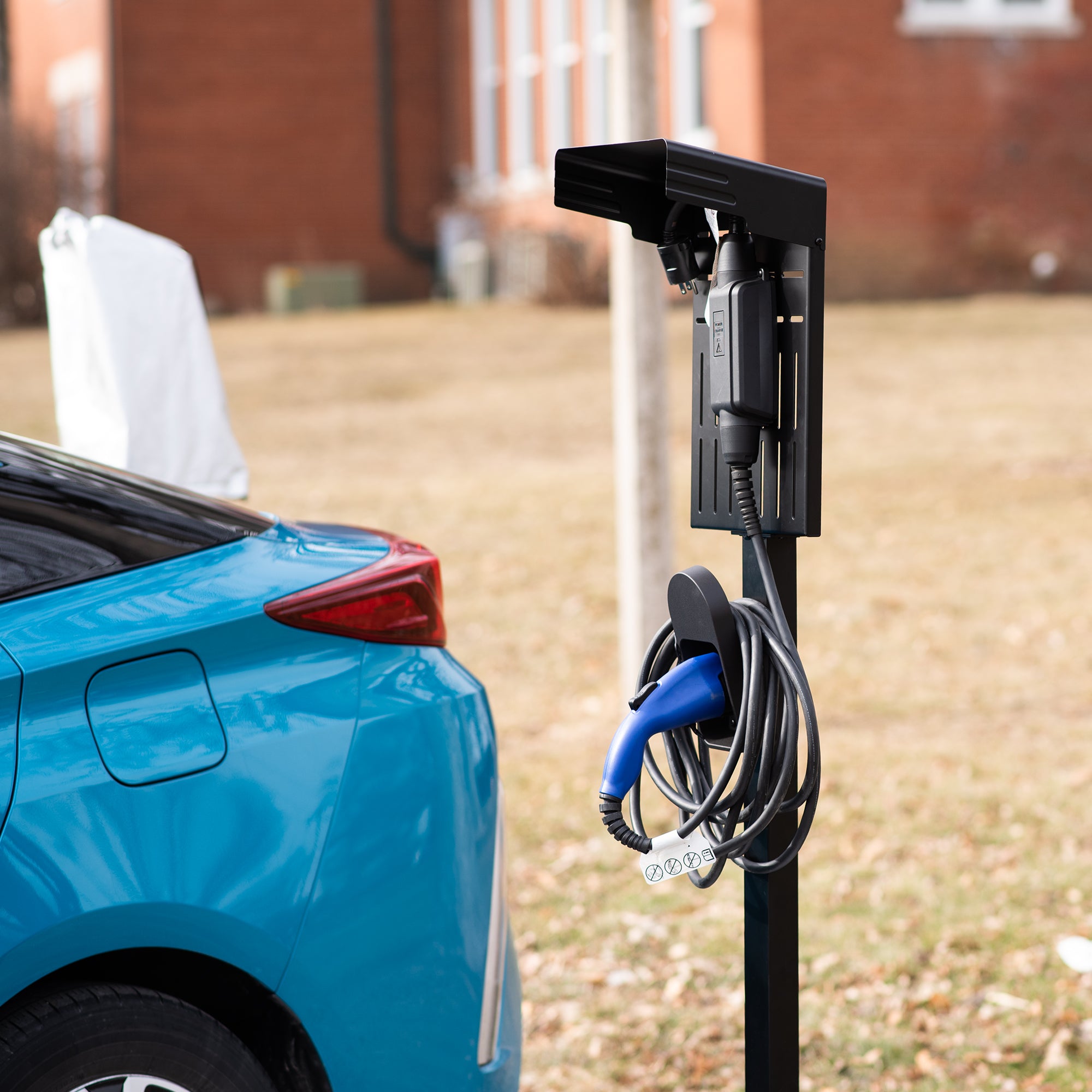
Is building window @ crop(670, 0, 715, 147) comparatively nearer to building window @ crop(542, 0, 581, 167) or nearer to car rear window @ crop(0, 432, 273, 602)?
building window @ crop(542, 0, 581, 167)

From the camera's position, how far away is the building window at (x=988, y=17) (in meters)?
17.5

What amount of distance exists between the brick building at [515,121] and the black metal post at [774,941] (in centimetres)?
1545

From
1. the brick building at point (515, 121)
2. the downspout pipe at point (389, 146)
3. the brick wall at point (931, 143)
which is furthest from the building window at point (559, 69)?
the brick wall at point (931, 143)

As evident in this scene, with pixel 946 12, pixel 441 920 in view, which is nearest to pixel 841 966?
pixel 441 920

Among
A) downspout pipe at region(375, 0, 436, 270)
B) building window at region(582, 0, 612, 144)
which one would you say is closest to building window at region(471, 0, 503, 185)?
downspout pipe at region(375, 0, 436, 270)

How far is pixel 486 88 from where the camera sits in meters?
23.0

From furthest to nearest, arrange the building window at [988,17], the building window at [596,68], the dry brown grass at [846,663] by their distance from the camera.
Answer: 1. the building window at [596,68]
2. the building window at [988,17]
3. the dry brown grass at [846,663]

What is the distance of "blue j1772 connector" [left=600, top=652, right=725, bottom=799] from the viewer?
2.14 m

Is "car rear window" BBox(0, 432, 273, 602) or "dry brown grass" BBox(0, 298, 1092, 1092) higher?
"car rear window" BBox(0, 432, 273, 602)

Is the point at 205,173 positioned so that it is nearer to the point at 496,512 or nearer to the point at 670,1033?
the point at 496,512

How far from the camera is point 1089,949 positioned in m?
3.73

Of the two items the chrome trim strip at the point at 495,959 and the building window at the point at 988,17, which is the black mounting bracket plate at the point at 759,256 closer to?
the chrome trim strip at the point at 495,959

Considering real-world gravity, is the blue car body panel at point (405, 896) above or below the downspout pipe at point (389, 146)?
below

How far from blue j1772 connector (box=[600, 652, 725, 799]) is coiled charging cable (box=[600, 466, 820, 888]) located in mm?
30
